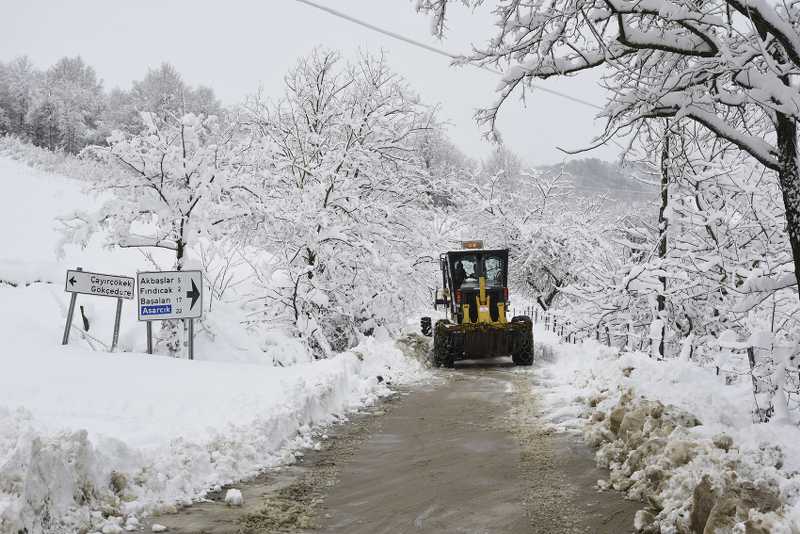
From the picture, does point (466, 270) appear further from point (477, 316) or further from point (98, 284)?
point (98, 284)

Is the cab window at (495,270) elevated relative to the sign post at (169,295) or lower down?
elevated

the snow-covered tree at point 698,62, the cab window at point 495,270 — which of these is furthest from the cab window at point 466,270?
the snow-covered tree at point 698,62

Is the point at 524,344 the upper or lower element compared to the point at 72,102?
lower

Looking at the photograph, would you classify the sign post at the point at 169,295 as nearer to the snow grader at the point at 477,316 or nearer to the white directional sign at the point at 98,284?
the white directional sign at the point at 98,284

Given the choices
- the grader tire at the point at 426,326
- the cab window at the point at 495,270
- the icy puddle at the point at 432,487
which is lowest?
the icy puddle at the point at 432,487

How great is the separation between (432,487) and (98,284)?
6946mm

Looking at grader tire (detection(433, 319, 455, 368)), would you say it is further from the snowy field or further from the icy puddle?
the icy puddle

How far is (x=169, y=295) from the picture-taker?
410 inches

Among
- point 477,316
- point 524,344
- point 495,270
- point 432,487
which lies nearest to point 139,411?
point 432,487

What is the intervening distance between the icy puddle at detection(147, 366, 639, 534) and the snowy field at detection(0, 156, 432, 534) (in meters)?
0.37

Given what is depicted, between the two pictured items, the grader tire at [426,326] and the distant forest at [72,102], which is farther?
the distant forest at [72,102]

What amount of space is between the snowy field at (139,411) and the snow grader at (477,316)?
1584mm

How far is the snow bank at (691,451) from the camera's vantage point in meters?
3.99

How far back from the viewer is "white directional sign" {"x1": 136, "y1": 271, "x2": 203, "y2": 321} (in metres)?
10.2
